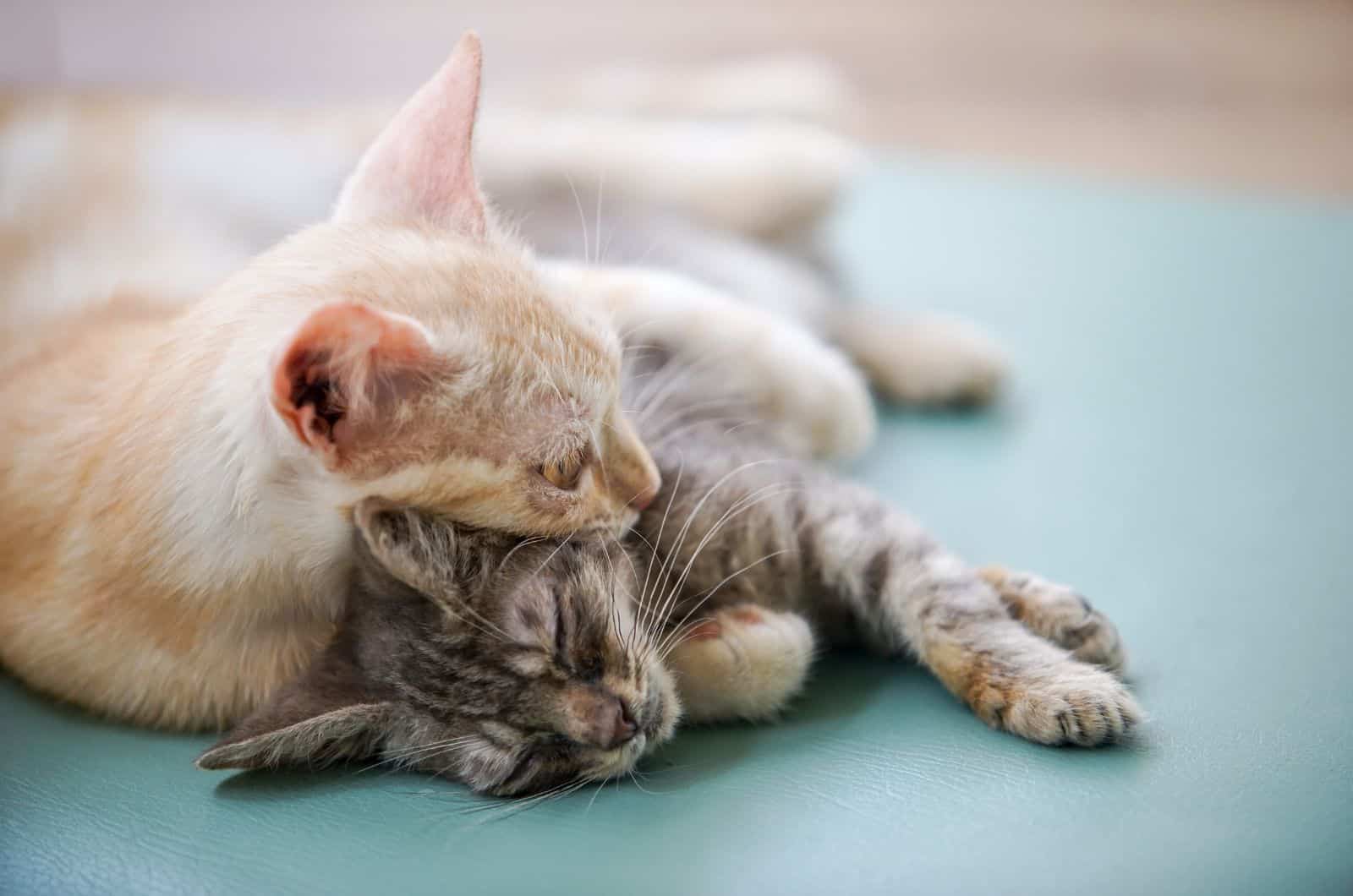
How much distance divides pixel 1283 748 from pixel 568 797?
0.76 meters

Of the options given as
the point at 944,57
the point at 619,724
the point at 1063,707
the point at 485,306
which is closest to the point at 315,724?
the point at 619,724

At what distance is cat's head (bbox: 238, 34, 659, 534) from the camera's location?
100 centimetres

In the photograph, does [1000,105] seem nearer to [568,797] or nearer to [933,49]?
[933,49]

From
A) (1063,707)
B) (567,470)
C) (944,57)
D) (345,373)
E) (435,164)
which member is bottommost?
(1063,707)

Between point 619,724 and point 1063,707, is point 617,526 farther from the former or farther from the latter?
point 1063,707

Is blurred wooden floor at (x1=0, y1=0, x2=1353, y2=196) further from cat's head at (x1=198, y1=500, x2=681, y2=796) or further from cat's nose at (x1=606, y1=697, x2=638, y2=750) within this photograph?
cat's nose at (x1=606, y1=697, x2=638, y2=750)

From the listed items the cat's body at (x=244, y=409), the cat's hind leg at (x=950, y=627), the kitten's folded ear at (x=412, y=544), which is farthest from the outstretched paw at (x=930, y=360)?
the kitten's folded ear at (x=412, y=544)

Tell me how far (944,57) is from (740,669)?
→ 13.5 feet

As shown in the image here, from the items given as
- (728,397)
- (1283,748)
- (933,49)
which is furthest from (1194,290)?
(933,49)

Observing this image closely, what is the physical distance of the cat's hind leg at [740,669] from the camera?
1297 mm

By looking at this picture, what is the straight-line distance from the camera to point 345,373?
988 millimetres

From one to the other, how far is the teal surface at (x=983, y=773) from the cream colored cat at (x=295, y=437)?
15 centimetres

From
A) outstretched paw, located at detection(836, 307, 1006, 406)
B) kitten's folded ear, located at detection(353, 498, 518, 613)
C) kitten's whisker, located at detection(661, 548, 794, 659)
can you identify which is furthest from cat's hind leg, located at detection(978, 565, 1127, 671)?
outstretched paw, located at detection(836, 307, 1006, 406)

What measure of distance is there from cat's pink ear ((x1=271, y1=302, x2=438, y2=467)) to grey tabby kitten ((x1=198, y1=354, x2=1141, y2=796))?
9 cm
